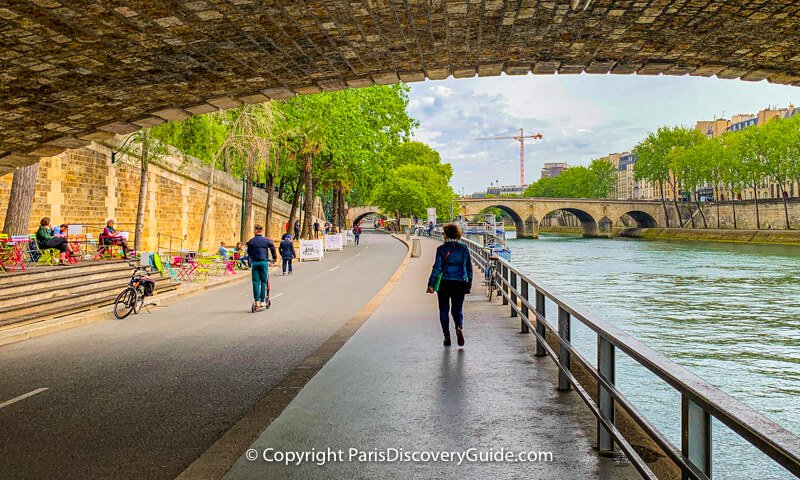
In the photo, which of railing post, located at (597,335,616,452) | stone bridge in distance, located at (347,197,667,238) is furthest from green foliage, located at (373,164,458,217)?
railing post, located at (597,335,616,452)

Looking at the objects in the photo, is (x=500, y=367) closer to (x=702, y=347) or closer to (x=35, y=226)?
(x=702, y=347)

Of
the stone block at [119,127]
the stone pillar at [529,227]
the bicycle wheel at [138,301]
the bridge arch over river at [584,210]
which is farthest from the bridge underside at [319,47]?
the stone pillar at [529,227]

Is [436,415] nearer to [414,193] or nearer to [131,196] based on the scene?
[131,196]

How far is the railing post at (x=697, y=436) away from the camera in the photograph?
9.06 feet

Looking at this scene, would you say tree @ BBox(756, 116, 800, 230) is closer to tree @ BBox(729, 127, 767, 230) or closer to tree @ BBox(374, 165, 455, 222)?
tree @ BBox(729, 127, 767, 230)

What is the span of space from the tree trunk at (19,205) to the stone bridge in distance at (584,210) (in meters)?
82.5

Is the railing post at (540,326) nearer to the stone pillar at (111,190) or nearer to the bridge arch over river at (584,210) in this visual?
the stone pillar at (111,190)

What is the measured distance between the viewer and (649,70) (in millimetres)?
9406

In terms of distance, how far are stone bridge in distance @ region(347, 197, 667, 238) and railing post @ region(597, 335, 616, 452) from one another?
9317 centimetres

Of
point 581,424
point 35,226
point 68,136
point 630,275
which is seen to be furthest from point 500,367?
point 630,275

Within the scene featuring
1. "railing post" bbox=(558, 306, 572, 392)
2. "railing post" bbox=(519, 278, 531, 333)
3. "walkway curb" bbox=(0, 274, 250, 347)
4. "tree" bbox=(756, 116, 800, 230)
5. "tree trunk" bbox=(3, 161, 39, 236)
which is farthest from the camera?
"tree" bbox=(756, 116, 800, 230)

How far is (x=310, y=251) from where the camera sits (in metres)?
31.0

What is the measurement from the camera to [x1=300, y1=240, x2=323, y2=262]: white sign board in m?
30.8

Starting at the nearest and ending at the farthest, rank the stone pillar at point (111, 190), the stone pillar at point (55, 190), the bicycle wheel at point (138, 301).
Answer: the bicycle wheel at point (138, 301) < the stone pillar at point (55, 190) < the stone pillar at point (111, 190)
